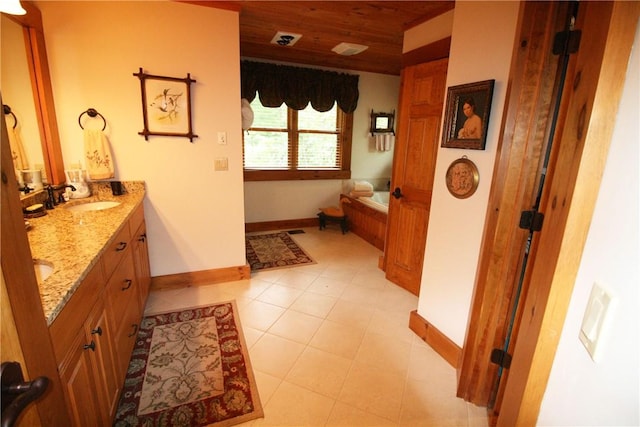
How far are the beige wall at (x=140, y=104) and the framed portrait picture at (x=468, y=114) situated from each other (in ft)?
5.77

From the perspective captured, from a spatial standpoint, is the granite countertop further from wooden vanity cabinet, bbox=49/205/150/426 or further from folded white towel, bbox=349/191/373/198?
folded white towel, bbox=349/191/373/198

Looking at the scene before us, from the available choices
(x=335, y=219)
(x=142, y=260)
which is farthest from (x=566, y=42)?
(x=335, y=219)

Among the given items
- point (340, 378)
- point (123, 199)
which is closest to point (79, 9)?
point (123, 199)

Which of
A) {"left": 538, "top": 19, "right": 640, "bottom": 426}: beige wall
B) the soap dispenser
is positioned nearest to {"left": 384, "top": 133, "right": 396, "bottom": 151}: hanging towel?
the soap dispenser

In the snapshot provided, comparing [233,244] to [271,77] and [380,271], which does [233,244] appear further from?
[271,77]

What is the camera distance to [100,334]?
1299 mm

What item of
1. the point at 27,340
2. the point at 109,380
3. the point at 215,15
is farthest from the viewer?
the point at 215,15

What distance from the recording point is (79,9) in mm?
2158

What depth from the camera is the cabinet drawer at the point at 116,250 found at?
1.44 m

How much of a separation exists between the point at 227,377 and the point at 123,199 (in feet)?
4.96

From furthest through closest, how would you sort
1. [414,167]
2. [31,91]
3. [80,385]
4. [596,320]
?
[414,167], [31,91], [80,385], [596,320]

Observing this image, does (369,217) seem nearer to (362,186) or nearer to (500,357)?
(362,186)

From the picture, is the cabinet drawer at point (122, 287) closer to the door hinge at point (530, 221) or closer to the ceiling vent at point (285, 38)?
the door hinge at point (530, 221)

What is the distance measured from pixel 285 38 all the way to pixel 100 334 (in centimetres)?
318
